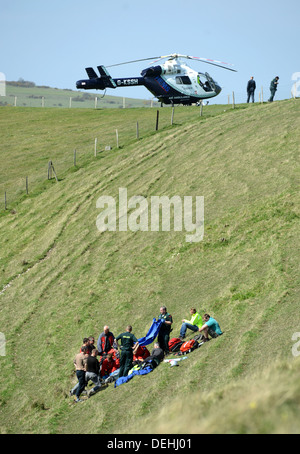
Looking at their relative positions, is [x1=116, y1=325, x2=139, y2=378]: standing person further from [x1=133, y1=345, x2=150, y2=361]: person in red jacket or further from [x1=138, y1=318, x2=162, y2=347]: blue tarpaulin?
[x1=138, y1=318, x2=162, y2=347]: blue tarpaulin

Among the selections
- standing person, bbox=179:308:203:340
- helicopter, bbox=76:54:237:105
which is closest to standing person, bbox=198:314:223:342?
standing person, bbox=179:308:203:340

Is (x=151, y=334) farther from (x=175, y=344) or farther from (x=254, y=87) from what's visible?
(x=254, y=87)

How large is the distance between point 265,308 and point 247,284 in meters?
2.22

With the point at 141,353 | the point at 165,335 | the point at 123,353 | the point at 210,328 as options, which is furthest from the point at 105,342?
the point at 210,328

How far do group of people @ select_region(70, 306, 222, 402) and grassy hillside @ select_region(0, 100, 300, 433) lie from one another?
51cm

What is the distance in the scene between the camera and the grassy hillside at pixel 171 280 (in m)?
12.4

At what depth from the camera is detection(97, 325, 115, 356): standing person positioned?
59.4 feet

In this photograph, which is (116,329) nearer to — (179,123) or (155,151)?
(155,151)

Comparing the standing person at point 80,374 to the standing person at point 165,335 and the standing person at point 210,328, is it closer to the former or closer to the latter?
the standing person at point 165,335

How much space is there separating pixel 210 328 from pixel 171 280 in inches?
218

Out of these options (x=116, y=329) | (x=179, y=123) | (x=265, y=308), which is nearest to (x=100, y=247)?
(x=116, y=329)

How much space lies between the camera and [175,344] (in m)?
17.3
